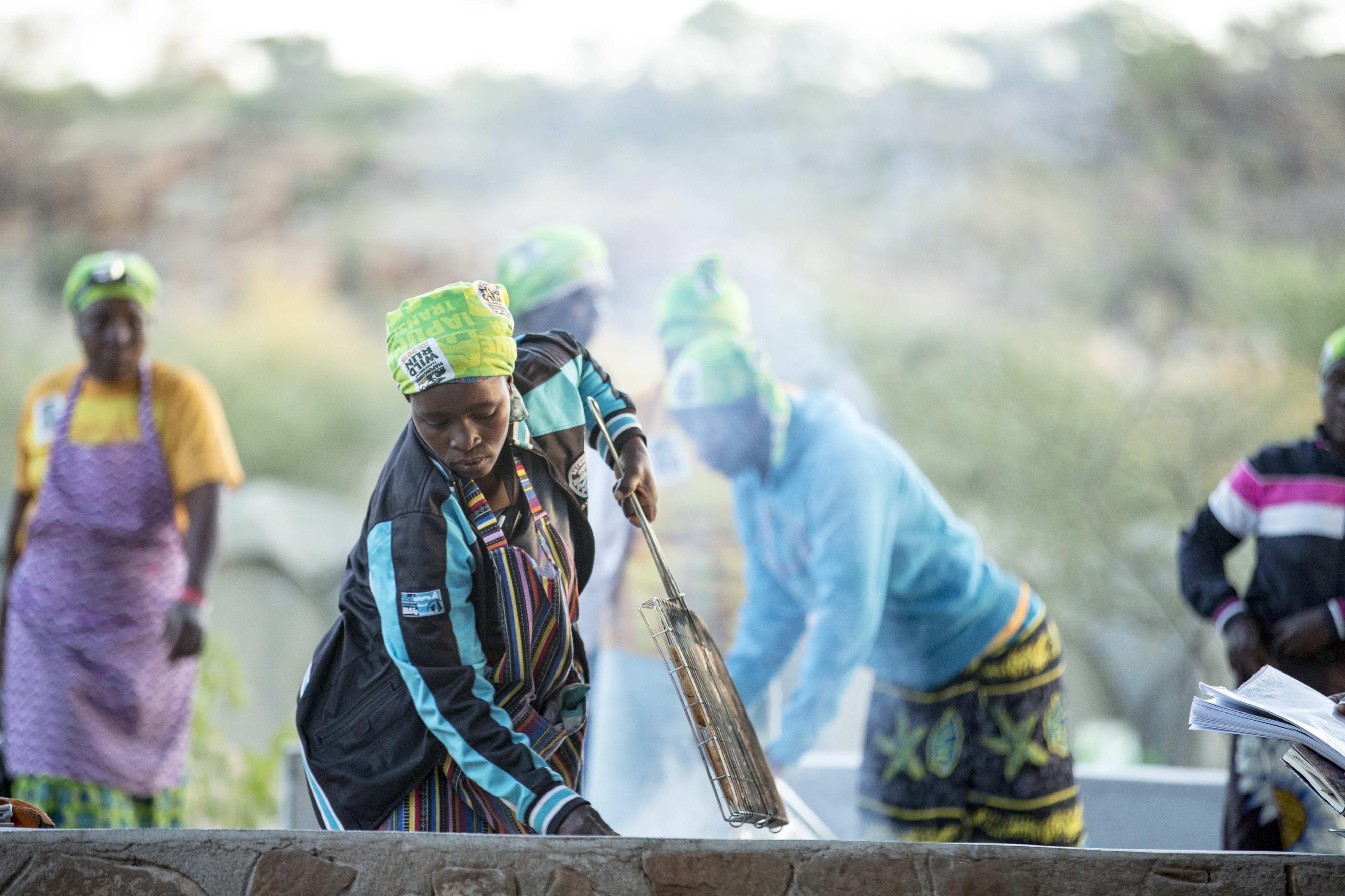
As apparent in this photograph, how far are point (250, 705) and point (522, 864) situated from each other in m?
8.46

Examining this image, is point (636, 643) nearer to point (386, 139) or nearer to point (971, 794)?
point (971, 794)

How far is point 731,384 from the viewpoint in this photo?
11.8 ft

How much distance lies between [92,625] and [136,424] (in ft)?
2.07

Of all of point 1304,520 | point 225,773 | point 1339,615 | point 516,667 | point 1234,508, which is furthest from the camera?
point 225,773

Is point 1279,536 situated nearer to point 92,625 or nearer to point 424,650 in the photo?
point 424,650

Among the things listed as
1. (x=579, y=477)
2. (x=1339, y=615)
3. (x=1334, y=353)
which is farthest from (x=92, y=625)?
(x=1334, y=353)

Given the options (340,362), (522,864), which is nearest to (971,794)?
(522,864)

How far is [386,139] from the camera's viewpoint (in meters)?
14.0

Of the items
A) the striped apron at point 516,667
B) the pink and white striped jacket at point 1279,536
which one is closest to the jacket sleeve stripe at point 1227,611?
the pink and white striped jacket at point 1279,536

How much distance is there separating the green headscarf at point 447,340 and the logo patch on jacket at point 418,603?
316 millimetres

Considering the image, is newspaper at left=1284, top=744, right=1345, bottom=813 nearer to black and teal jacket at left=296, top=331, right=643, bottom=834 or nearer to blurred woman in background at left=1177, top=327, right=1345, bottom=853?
black and teal jacket at left=296, top=331, right=643, bottom=834

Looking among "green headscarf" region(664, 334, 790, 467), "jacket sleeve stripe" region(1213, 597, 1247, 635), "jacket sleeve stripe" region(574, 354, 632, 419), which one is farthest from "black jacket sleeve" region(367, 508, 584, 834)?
"jacket sleeve stripe" region(1213, 597, 1247, 635)

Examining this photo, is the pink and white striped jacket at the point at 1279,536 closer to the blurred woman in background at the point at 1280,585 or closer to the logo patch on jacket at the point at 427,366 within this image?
the blurred woman in background at the point at 1280,585

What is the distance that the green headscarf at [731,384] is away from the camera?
3.59 meters
